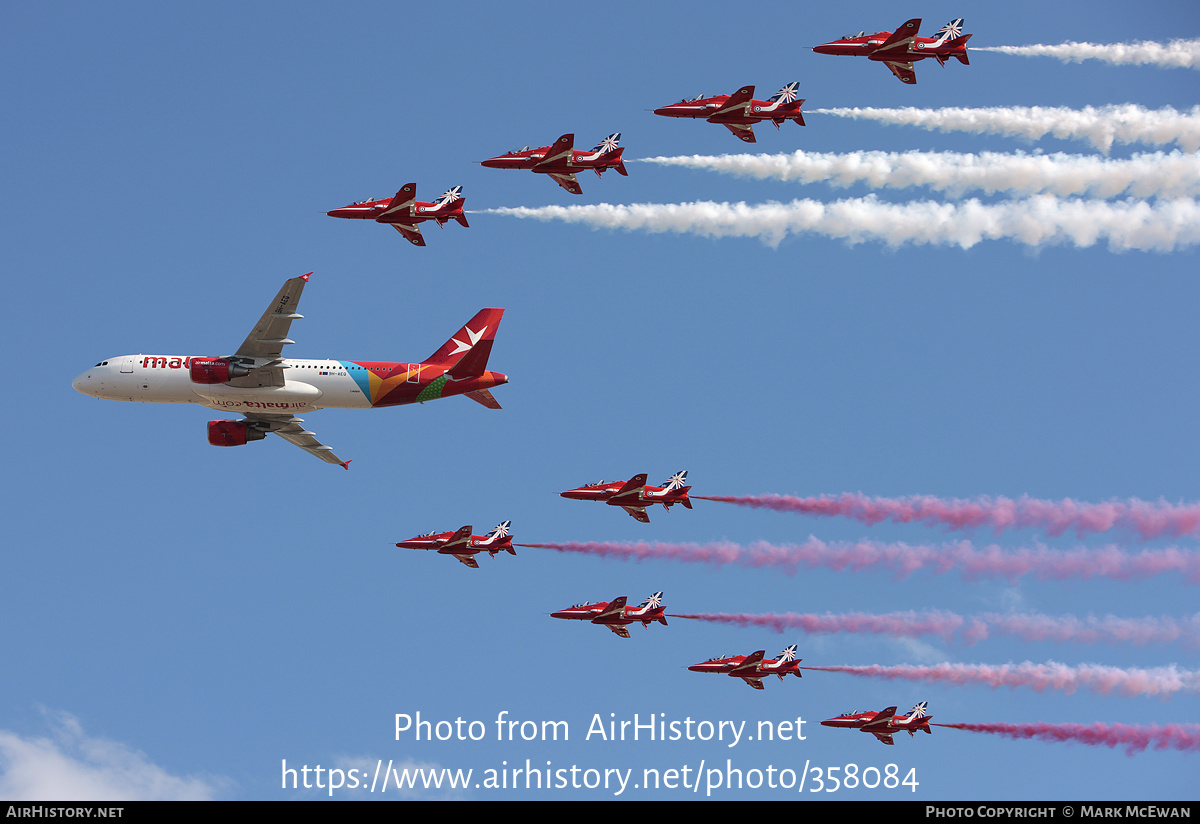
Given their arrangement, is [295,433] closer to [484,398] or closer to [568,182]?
[484,398]

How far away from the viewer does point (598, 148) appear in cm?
8162

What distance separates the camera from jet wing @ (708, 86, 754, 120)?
261 ft

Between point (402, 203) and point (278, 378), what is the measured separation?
1367 centimetres

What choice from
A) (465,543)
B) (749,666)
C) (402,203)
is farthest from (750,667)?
(402,203)

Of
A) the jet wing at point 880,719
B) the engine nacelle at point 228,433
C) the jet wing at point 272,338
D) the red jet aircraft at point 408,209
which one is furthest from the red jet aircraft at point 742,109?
the jet wing at point 880,719

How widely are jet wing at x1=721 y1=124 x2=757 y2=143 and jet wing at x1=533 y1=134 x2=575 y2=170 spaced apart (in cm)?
867

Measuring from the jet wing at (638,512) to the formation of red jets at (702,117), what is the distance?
70.1 feet

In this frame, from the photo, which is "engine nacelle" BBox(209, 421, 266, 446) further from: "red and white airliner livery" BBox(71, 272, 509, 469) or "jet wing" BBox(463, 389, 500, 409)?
"jet wing" BBox(463, 389, 500, 409)

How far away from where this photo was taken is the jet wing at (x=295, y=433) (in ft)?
273

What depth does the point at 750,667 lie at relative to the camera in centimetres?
9462

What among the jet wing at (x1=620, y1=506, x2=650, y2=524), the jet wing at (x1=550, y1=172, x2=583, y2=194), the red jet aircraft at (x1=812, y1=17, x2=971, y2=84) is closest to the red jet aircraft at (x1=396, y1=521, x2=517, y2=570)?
the jet wing at (x1=620, y1=506, x2=650, y2=524)
